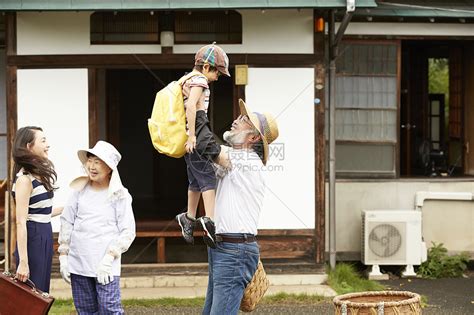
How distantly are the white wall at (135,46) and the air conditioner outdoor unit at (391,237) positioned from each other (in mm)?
2271

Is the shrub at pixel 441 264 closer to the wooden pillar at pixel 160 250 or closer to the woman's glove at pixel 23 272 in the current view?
the wooden pillar at pixel 160 250

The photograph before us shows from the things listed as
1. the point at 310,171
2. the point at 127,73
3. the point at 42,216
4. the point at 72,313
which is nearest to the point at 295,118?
the point at 310,171

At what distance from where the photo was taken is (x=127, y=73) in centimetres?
1433

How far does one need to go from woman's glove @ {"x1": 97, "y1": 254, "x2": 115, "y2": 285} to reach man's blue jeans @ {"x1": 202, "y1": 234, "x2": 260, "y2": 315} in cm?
84

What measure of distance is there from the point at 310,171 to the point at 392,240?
1.56 metres

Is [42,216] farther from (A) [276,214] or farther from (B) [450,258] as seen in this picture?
(B) [450,258]

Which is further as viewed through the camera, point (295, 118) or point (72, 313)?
point (295, 118)

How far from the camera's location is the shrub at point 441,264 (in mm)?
11016

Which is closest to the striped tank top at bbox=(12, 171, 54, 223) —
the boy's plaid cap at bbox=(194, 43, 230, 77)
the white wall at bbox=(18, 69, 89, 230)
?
the boy's plaid cap at bbox=(194, 43, 230, 77)

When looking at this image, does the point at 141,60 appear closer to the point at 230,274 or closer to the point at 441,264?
the point at 441,264

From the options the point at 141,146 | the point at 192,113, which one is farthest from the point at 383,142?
the point at 192,113

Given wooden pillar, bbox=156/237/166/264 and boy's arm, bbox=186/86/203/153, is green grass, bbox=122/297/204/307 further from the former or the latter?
boy's arm, bbox=186/86/203/153

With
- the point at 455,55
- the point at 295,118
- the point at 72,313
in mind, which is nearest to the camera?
the point at 72,313

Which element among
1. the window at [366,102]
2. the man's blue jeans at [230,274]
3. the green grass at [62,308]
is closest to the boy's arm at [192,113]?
the man's blue jeans at [230,274]
